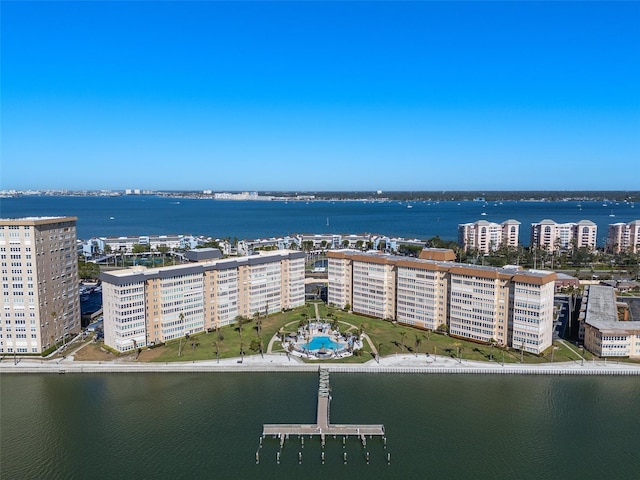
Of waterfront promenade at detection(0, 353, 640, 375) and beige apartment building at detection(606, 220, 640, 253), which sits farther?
beige apartment building at detection(606, 220, 640, 253)

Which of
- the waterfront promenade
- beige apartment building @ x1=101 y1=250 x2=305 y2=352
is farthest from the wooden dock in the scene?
beige apartment building @ x1=101 y1=250 x2=305 y2=352

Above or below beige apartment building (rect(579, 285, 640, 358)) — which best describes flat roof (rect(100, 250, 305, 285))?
above

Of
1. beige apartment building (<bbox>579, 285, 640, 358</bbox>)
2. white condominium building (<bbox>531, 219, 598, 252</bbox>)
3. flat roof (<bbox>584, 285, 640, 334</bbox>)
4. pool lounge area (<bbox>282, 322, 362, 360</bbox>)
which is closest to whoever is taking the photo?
beige apartment building (<bbox>579, 285, 640, 358</bbox>)

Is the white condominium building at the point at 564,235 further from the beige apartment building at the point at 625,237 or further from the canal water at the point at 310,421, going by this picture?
the canal water at the point at 310,421

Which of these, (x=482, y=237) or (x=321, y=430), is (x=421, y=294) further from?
(x=482, y=237)

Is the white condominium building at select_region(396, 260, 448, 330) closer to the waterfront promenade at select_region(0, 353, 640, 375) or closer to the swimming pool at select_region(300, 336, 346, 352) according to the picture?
the waterfront promenade at select_region(0, 353, 640, 375)

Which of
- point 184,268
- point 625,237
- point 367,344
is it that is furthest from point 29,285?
point 625,237
